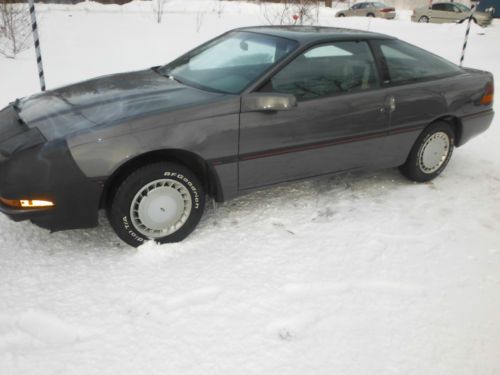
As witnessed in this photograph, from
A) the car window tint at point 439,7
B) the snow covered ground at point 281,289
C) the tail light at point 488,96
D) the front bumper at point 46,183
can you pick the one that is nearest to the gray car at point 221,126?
the front bumper at point 46,183

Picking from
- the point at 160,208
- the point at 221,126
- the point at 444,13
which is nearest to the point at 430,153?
the point at 221,126

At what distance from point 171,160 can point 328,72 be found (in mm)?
1411

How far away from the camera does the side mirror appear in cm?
299

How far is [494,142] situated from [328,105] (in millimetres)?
3169

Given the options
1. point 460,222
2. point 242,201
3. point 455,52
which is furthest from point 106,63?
point 455,52

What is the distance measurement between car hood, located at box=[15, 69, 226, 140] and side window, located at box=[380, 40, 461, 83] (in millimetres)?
1575

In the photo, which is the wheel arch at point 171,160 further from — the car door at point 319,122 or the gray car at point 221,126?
the car door at point 319,122

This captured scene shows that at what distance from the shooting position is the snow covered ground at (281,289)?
218 cm

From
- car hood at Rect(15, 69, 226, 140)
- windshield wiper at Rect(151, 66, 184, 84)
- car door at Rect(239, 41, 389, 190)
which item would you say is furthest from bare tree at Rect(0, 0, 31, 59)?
car door at Rect(239, 41, 389, 190)

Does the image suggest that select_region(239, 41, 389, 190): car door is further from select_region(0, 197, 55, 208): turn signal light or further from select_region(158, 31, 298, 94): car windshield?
select_region(0, 197, 55, 208): turn signal light

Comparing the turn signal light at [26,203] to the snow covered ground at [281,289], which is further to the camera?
the turn signal light at [26,203]

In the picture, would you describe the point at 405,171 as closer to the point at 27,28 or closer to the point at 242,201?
the point at 242,201

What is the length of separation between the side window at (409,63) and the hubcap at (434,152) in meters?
0.57

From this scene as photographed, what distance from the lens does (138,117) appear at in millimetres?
2783
